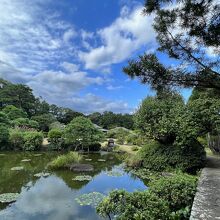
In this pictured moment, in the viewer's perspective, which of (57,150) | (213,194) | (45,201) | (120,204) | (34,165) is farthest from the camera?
(57,150)

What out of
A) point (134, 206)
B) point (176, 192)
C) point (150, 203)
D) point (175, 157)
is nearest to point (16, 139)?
point (175, 157)

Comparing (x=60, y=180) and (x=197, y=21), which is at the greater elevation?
(x=197, y=21)

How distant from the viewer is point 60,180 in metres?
11.3

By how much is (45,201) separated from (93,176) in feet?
13.3

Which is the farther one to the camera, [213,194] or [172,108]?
[172,108]

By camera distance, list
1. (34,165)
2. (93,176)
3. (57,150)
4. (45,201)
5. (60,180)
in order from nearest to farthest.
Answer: (45,201)
(60,180)
(93,176)
(34,165)
(57,150)

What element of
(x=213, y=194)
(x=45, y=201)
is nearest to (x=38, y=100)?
(x=45, y=201)

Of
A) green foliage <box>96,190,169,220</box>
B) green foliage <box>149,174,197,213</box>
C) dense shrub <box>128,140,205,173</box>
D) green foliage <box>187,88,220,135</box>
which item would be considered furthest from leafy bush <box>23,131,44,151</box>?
green foliage <box>96,190,169,220</box>

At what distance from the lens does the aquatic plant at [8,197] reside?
8.12 meters

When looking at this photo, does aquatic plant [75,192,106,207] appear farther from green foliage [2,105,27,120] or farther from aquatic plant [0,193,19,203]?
green foliage [2,105,27,120]

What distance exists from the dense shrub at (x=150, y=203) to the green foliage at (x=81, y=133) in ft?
47.5

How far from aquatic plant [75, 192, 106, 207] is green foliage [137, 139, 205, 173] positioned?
4.41 metres

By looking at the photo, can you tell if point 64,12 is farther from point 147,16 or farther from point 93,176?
point 93,176

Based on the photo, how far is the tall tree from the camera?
13.7 feet
